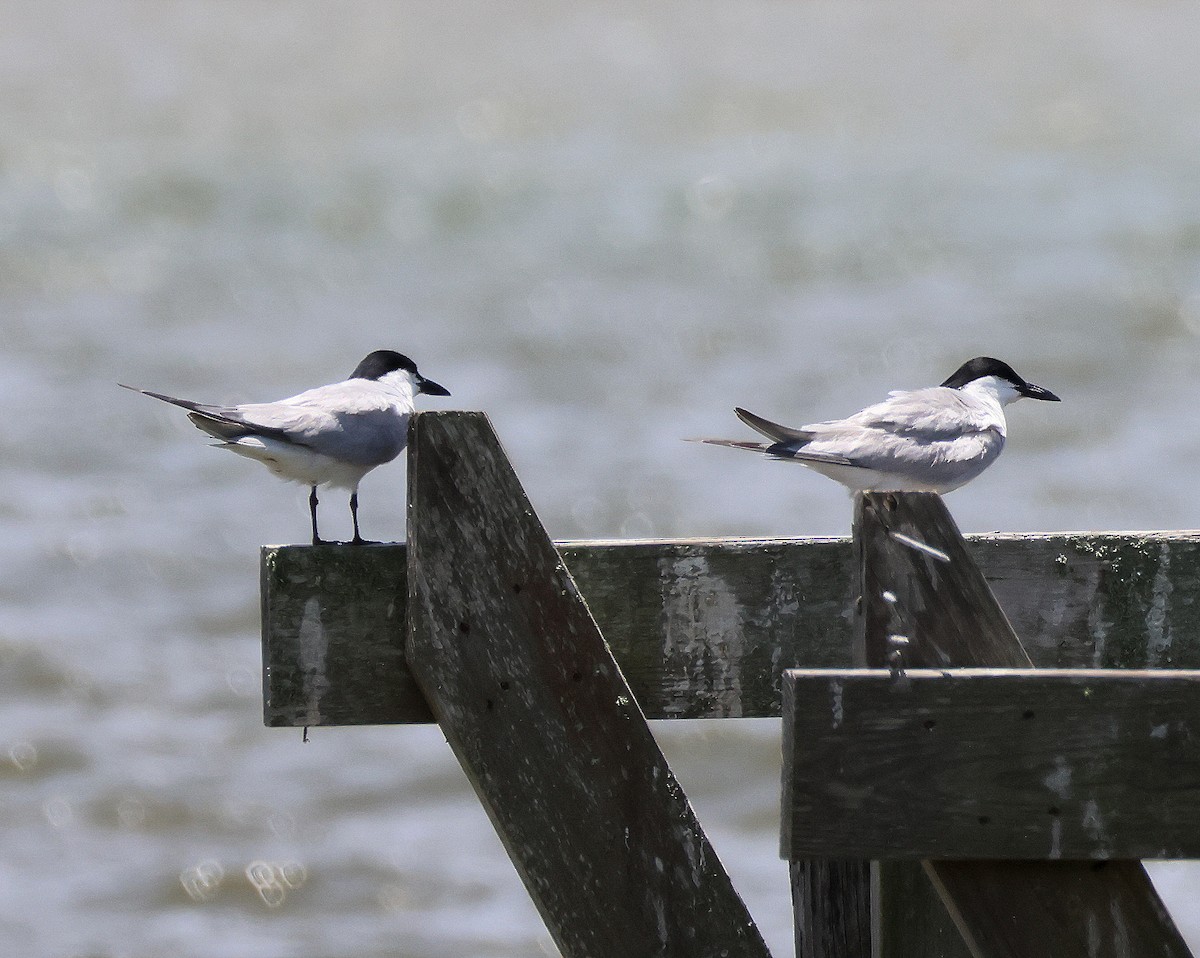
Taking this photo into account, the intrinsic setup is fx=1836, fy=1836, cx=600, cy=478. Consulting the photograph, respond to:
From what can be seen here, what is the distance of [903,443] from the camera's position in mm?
5258

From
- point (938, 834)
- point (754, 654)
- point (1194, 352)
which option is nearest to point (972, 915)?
point (938, 834)

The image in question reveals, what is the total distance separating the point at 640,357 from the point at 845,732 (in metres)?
13.0

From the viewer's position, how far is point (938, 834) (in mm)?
2639

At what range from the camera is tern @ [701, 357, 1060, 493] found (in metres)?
5.05

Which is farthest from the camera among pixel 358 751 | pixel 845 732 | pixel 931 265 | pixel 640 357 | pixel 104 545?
pixel 931 265

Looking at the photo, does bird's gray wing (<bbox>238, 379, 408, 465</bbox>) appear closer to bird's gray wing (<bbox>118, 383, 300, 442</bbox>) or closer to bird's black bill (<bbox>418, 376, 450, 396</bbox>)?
bird's gray wing (<bbox>118, 383, 300, 442</bbox>)

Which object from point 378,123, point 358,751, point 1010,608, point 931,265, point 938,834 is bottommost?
point 358,751

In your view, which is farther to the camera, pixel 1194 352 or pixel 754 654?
pixel 1194 352

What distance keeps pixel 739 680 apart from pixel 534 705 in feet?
1.86

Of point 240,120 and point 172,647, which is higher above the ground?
point 240,120

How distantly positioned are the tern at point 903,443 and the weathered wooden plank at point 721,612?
1180 mm

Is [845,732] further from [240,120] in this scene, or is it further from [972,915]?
[240,120]

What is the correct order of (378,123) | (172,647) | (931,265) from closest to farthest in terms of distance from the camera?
(172,647)
(931,265)
(378,123)

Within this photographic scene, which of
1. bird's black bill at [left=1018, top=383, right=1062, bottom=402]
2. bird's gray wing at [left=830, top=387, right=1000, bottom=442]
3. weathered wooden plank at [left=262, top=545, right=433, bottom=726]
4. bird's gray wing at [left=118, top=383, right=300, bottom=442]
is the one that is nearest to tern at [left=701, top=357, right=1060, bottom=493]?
bird's gray wing at [left=830, top=387, right=1000, bottom=442]
